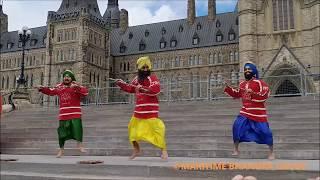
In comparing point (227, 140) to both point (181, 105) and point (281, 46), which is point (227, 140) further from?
point (281, 46)

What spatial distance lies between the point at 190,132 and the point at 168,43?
52513 millimetres

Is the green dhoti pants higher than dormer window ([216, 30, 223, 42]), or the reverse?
dormer window ([216, 30, 223, 42])

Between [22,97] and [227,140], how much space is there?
16.4 meters

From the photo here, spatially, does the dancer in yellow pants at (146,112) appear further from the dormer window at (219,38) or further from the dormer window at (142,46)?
the dormer window at (142,46)

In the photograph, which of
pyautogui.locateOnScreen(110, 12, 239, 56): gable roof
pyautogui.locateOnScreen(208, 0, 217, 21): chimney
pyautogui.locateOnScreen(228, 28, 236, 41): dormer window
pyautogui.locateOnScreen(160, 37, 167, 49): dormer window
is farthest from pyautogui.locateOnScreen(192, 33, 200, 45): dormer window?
pyautogui.locateOnScreen(228, 28, 236, 41): dormer window

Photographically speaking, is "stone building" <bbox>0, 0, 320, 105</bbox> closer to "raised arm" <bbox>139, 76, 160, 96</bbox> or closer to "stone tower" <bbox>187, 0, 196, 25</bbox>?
"stone tower" <bbox>187, 0, 196, 25</bbox>

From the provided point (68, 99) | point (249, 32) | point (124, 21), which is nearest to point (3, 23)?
point (124, 21)

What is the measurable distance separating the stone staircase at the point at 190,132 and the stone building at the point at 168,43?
23.1 metres

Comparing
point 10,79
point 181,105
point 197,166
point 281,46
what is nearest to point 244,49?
point 281,46

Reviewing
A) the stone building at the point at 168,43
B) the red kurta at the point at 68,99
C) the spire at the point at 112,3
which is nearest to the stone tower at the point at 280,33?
the stone building at the point at 168,43

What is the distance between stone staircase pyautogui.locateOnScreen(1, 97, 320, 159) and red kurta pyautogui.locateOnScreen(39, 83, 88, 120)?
1.12 m

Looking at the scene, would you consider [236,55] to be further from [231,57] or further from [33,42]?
[33,42]

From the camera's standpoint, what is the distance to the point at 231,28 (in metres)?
56.7

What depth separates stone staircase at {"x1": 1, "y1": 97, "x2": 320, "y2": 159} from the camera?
353 inches
